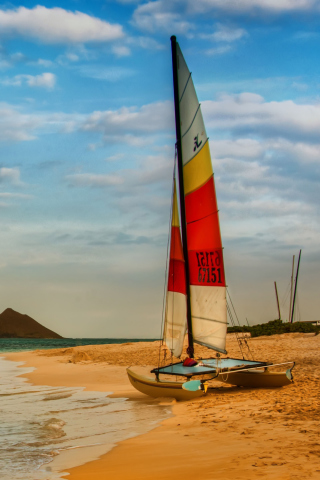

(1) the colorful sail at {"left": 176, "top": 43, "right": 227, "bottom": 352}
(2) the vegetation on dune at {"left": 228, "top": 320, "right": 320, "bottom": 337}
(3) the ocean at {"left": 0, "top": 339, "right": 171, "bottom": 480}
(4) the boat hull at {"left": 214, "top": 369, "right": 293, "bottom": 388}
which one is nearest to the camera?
(3) the ocean at {"left": 0, "top": 339, "right": 171, "bottom": 480}

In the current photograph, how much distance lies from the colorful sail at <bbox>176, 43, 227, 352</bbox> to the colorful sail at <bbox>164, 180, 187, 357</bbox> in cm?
40

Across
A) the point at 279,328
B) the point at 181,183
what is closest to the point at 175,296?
the point at 181,183

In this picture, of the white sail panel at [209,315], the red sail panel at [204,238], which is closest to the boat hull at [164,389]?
the white sail panel at [209,315]

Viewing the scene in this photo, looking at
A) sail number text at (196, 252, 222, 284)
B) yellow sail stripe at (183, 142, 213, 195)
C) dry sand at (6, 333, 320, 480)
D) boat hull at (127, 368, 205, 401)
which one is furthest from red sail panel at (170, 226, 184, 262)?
dry sand at (6, 333, 320, 480)

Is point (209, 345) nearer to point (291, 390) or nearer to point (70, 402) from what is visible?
point (291, 390)

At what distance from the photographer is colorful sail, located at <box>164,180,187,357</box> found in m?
14.0

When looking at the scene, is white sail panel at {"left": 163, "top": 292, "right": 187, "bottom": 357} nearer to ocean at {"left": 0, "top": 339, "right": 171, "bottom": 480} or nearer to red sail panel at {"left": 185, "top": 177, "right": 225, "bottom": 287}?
red sail panel at {"left": 185, "top": 177, "right": 225, "bottom": 287}

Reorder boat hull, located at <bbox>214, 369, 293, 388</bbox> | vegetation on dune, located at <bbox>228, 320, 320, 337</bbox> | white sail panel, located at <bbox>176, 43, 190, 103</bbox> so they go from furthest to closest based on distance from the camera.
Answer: vegetation on dune, located at <bbox>228, 320, 320, 337</bbox> < white sail panel, located at <bbox>176, 43, 190, 103</bbox> < boat hull, located at <bbox>214, 369, 293, 388</bbox>

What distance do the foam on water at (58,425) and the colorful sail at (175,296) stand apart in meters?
1.94

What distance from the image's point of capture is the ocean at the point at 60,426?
7.56 metres

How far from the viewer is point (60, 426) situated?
1067cm

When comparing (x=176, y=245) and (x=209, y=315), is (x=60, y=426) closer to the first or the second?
(x=209, y=315)

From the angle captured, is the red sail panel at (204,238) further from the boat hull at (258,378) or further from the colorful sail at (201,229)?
the boat hull at (258,378)

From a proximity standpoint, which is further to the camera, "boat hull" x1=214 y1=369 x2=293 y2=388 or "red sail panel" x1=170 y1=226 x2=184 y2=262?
"red sail panel" x1=170 y1=226 x2=184 y2=262
